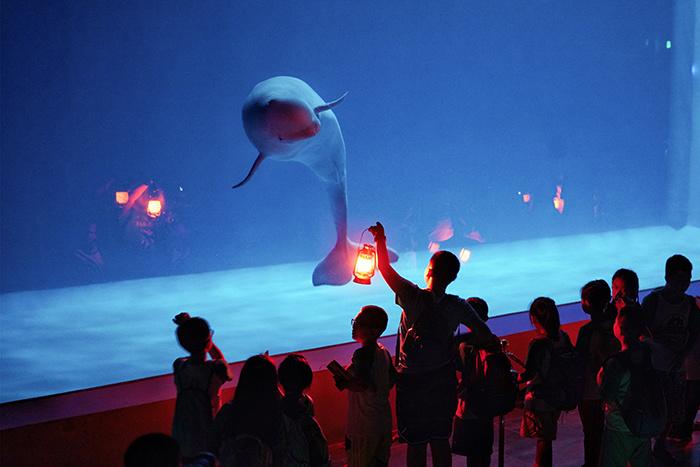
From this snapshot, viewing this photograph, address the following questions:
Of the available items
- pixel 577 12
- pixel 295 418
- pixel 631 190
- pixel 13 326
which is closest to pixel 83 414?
pixel 295 418

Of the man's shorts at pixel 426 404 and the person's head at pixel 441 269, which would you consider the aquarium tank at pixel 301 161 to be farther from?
the man's shorts at pixel 426 404

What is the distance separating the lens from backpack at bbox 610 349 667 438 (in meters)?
3.22

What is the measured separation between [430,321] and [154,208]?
561cm

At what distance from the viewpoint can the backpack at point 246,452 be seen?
247cm

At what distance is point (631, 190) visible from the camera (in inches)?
1134

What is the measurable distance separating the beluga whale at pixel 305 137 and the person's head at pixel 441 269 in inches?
122

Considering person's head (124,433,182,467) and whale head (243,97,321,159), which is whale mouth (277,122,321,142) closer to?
whale head (243,97,321,159)

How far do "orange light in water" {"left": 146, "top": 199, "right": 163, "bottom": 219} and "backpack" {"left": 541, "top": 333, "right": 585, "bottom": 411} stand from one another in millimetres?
5486

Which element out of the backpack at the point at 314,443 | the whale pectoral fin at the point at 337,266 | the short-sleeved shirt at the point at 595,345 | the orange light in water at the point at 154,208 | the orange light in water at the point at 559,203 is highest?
the orange light in water at the point at 559,203

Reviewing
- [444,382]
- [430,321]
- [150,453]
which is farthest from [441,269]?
[150,453]

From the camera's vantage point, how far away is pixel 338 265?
7887mm

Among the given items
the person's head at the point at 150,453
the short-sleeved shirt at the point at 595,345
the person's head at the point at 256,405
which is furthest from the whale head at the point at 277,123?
the person's head at the point at 150,453

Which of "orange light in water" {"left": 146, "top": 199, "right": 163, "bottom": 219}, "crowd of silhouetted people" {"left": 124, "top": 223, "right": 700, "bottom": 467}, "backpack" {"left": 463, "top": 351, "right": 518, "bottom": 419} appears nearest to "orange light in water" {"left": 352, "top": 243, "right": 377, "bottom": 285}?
"crowd of silhouetted people" {"left": 124, "top": 223, "right": 700, "bottom": 467}

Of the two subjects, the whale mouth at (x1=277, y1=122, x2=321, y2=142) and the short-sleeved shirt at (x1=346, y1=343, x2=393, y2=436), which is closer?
the short-sleeved shirt at (x1=346, y1=343, x2=393, y2=436)
